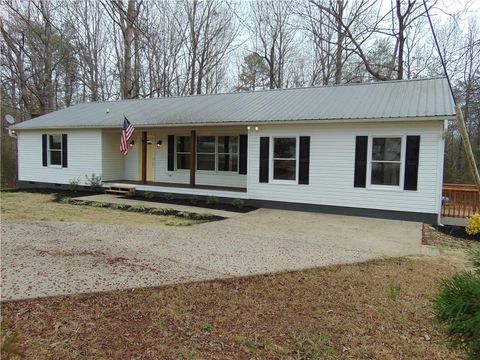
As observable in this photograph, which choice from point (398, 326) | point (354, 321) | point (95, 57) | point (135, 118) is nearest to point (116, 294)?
point (354, 321)

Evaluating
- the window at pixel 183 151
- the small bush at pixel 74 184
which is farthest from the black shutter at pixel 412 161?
the small bush at pixel 74 184

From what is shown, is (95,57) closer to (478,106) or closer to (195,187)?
(195,187)

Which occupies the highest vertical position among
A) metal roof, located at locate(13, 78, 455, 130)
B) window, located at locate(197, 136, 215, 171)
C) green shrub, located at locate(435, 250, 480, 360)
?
metal roof, located at locate(13, 78, 455, 130)

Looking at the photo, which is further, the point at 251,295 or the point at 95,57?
the point at 95,57

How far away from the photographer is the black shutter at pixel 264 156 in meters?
10.9

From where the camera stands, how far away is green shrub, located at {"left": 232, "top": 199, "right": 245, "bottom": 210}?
11.1 metres

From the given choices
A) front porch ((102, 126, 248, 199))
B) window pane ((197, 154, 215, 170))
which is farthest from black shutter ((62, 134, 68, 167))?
window pane ((197, 154, 215, 170))

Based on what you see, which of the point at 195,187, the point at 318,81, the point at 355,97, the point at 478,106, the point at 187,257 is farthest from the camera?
the point at 318,81

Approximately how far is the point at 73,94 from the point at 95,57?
4776 millimetres

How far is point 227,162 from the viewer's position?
537 inches

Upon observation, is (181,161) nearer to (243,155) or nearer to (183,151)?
(183,151)

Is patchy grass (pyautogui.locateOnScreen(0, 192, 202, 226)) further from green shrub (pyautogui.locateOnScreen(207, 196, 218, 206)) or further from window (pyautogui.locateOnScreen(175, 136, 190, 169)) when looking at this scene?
window (pyautogui.locateOnScreen(175, 136, 190, 169))

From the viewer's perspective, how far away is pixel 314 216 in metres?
9.79

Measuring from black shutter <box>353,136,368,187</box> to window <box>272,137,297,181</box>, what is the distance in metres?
1.79
